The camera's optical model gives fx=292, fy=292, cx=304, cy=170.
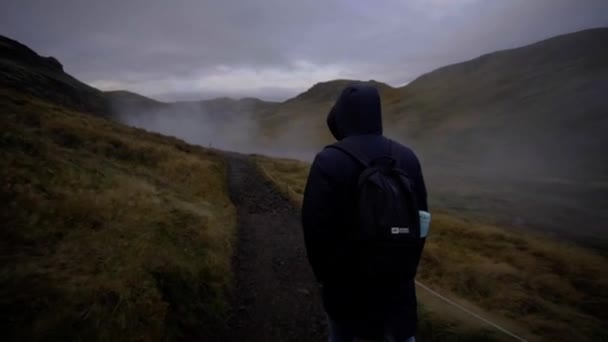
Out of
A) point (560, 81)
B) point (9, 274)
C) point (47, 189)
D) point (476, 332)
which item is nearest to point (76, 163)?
point (47, 189)

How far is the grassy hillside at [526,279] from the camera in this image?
5.85 m

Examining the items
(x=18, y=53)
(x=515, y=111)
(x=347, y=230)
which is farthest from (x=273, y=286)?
(x=515, y=111)

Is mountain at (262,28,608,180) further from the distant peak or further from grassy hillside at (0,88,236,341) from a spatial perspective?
the distant peak

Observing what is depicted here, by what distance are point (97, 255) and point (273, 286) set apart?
10.9 ft

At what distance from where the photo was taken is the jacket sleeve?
201 cm

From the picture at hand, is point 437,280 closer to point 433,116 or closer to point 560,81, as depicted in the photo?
point 433,116

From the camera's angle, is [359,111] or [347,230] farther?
[359,111]

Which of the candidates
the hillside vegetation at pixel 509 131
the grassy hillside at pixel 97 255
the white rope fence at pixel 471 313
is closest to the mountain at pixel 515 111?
the hillside vegetation at pixel 509 131

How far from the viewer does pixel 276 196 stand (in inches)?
583

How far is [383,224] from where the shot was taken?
6.03 feet

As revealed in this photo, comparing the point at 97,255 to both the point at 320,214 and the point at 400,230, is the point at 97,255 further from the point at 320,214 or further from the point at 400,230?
the point at 400,230

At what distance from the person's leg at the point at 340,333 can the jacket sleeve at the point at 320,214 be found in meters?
0.53

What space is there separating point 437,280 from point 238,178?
46.8 ft

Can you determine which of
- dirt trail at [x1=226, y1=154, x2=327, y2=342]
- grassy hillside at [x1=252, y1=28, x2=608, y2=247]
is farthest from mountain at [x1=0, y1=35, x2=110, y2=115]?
grassy hillside at [x1=252, y1=28, x2=608, y2=247]
